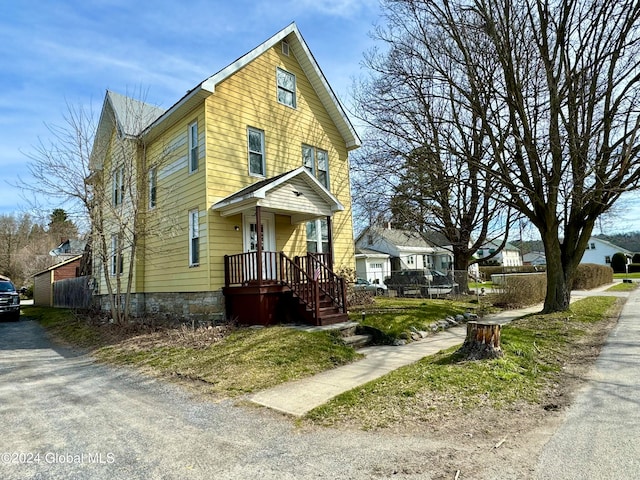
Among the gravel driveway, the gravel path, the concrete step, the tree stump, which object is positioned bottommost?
the gravel path

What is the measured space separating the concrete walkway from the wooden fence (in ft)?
49.1

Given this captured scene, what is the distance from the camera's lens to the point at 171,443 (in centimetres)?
408

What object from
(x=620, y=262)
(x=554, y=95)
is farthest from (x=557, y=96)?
(x=620, y=262)

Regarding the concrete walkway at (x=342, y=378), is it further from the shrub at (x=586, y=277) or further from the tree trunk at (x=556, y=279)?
the shrub at (x=586, y=277)

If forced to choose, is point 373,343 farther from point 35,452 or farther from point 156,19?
point 156,19

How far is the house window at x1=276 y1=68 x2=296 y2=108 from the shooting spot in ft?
46.3

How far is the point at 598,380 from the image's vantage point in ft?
19.4

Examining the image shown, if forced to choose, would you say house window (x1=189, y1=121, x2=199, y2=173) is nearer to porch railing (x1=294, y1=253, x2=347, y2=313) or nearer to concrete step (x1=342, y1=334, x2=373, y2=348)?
porch railing (x1=294, y1=253, x2=347, y2=313)

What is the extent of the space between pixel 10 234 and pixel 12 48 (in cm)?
4627

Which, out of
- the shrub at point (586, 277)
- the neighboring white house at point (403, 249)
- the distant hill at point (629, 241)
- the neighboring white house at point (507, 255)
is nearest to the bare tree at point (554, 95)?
the shrub at point (586, 277)

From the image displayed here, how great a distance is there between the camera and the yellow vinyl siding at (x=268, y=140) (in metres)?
11.7

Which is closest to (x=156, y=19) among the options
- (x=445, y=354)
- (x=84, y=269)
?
(x=445, y=354)

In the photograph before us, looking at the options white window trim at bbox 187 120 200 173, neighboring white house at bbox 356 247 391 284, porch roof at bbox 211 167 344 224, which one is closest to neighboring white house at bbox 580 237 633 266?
neighboring white house at bbox 356 247 391 284

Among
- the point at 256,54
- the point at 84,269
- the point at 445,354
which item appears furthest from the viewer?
the point at 84,269
